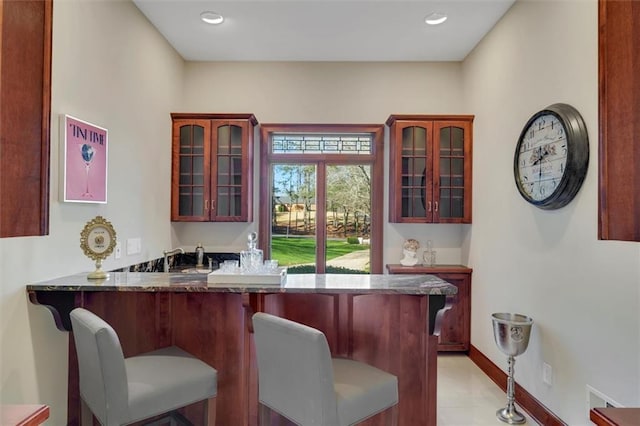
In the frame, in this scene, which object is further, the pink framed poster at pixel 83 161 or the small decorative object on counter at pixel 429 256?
the small decorative object on counter at pixel 429 256

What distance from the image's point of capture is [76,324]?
1.66m

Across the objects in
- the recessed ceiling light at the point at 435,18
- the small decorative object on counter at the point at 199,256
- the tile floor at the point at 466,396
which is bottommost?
the tile floor at the point at 466,396

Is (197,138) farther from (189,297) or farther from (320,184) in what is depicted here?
(189,297)

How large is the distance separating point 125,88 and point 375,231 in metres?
2.99

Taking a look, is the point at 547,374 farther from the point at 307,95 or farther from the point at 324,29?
the point at 307,95

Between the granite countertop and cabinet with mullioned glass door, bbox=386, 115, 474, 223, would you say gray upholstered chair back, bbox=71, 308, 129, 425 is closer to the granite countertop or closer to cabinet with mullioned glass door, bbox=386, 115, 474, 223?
the granite countertop

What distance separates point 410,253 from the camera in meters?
4.10

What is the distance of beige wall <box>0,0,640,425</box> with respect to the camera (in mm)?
1980

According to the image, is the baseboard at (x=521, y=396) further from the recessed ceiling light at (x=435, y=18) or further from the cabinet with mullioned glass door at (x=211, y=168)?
the recessed ceiling light at (x=435, y=18)

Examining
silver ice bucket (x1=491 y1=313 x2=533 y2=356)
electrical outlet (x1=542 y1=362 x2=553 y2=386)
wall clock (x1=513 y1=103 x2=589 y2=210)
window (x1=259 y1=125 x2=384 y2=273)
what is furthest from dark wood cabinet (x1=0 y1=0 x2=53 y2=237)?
window (x1=259 y1=125 x2=384 y2=273)

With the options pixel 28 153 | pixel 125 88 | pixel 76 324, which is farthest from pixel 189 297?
pixel 125 88

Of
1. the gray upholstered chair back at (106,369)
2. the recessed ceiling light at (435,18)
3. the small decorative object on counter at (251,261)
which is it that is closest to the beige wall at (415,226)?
the recessed ceiling light at (435,18)

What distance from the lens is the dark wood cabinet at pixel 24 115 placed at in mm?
986

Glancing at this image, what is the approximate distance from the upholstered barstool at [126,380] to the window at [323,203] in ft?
8.50
